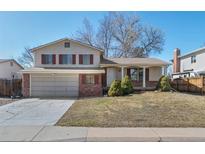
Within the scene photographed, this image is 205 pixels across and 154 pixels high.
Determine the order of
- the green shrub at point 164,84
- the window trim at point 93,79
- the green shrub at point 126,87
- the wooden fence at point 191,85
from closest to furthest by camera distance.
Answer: the wooden fence at point 191,85 → the green shrub at point 126,87 → the green shrub at point 164,84 → the window trim at point 93,79

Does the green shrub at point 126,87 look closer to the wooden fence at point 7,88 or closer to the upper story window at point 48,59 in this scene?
the upper story window at point 48,59

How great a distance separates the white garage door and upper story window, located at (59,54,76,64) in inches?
80.1

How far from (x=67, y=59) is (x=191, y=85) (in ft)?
42.5

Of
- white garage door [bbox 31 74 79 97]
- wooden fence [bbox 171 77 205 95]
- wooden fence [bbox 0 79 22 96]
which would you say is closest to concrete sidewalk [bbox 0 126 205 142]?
white garage door [bbox 31 74 79 97]

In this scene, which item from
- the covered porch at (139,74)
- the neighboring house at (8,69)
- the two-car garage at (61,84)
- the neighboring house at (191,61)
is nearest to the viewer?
the two-car garage at (61,84)

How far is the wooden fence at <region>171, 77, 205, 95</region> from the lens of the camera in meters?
20.3

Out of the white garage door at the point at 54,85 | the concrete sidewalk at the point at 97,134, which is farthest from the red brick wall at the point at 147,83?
the concrete sidewalk at the point at 97,134

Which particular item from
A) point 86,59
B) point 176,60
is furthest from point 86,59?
point 176,60

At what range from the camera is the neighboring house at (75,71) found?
21.5 meters

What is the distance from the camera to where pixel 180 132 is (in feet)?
24.3

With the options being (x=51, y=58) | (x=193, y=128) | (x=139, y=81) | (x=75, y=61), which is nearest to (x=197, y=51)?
(x=139, y=81)

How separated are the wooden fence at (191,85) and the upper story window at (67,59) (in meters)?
11.6

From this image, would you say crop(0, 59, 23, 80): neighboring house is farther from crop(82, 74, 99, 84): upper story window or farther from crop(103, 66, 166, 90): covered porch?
crop(103, 66, 166, 90): covered porch
